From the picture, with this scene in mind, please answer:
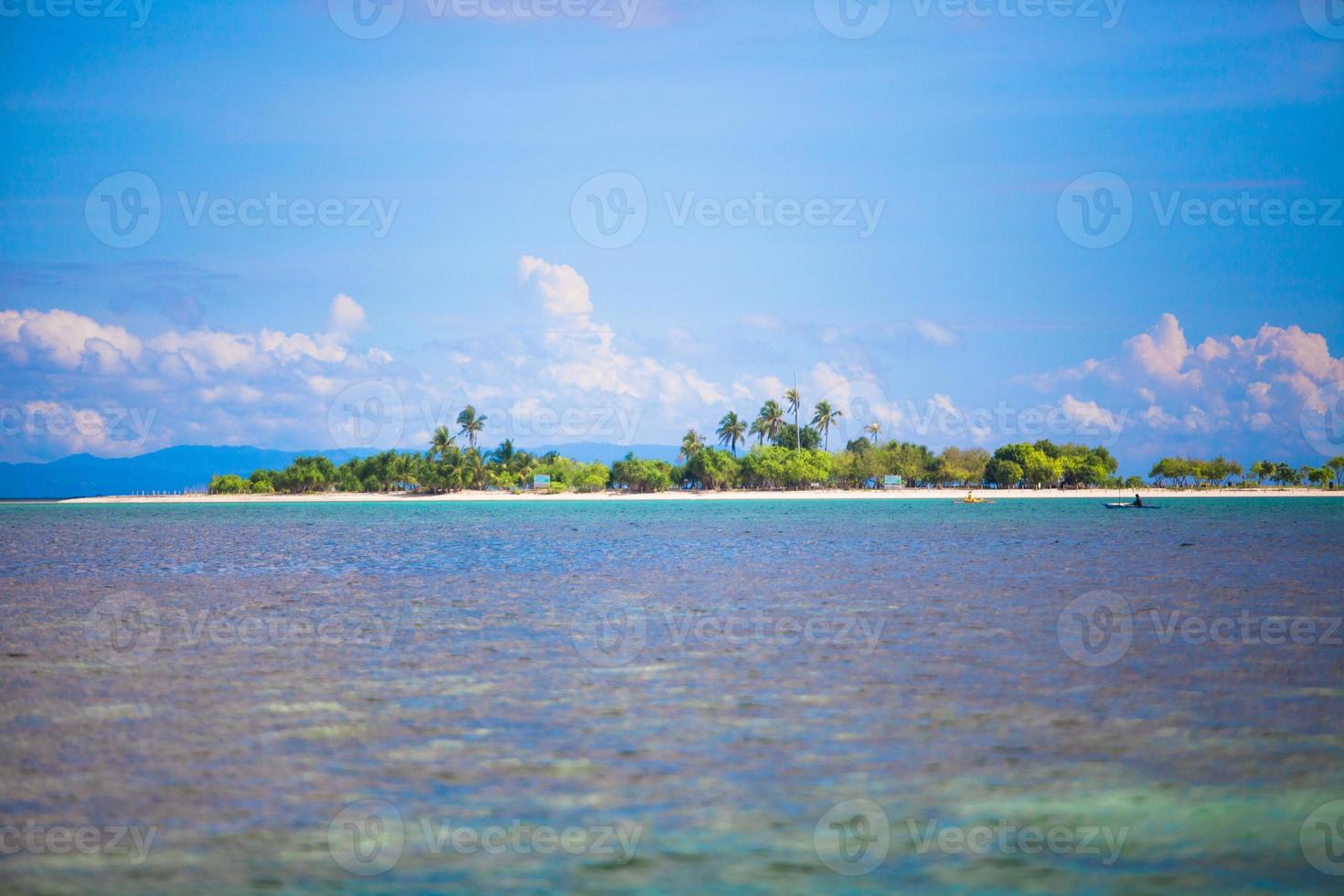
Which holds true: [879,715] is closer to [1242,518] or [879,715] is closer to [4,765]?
[4,765]

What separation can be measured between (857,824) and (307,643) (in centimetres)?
1647

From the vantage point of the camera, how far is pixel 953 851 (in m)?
11.1

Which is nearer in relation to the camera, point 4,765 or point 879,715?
point 4,765

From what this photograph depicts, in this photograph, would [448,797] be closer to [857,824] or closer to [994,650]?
[857,824]

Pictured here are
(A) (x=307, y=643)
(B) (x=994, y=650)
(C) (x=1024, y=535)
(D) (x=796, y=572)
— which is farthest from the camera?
(C) (x=1024, y=535)

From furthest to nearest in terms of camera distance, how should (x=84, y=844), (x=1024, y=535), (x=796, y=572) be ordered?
1. (x=1024, y=535)
2. (x=796, y=572)
3. (x=84, y=844)

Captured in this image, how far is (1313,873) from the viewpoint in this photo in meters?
10.6

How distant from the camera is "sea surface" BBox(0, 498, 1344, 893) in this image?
10.9 metres

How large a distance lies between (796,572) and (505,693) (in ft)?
85.1

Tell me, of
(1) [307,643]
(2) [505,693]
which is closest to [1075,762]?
(2) [505,693]

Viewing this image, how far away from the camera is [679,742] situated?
15180 millimetres

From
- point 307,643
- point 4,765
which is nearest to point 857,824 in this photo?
point 4,765

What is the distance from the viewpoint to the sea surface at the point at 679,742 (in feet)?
35.8

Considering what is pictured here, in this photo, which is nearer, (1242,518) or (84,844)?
(84,844)
